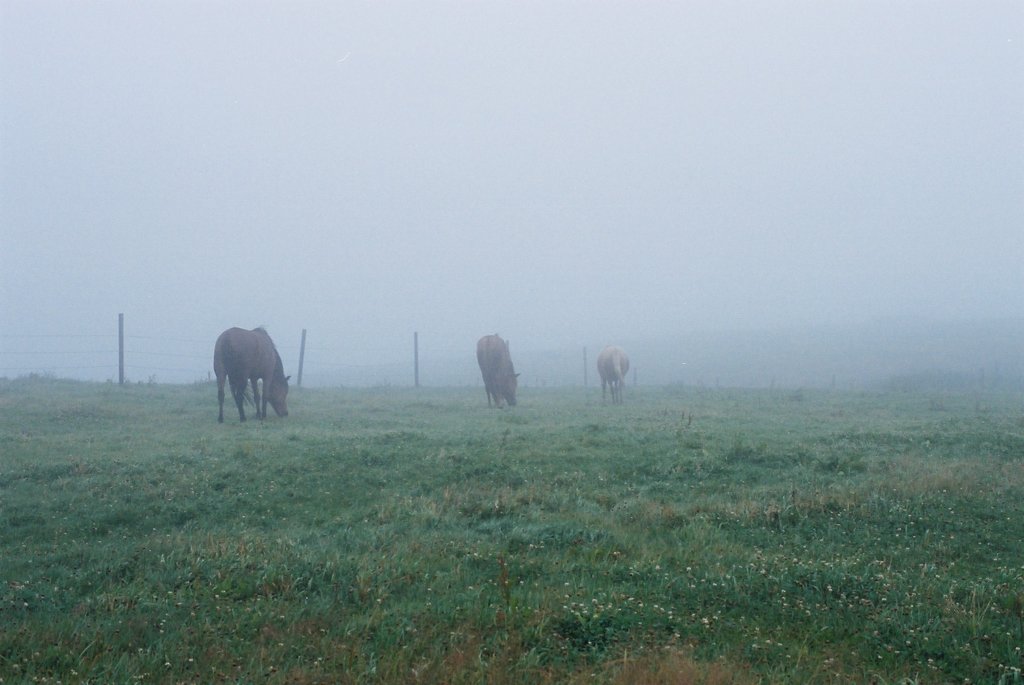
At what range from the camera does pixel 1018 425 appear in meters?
14.3

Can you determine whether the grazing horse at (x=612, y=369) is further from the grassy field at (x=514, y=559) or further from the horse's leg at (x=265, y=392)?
the grassy field at (x=514, y=559)

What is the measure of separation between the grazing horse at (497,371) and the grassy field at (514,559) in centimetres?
1029

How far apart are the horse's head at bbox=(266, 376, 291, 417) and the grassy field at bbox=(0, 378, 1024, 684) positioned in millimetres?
5715

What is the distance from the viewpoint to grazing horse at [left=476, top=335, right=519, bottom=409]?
2222cm

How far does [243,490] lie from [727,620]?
215 inches

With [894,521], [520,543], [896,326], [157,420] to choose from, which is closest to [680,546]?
[520,543]

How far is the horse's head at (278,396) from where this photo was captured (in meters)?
17.9

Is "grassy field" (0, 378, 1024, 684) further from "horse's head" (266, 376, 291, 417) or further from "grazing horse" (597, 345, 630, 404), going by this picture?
"grazing horse" (597, 345, 630, 404)

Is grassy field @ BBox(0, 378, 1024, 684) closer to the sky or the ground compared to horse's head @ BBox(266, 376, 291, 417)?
closer to the ground

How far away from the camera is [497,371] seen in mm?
22234

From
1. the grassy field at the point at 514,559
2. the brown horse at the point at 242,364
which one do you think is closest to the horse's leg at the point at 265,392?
the brown horse at the point at 242,364

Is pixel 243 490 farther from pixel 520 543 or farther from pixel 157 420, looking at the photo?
pixel 157 420

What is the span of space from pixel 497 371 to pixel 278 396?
6.36 meters

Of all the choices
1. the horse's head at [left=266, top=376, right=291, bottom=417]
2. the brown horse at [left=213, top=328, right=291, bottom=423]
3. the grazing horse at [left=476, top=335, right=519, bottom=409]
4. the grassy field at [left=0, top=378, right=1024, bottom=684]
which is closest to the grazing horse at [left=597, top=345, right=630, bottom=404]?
the grazing horse at [left=476, top=335, right=519, bottom=409]
